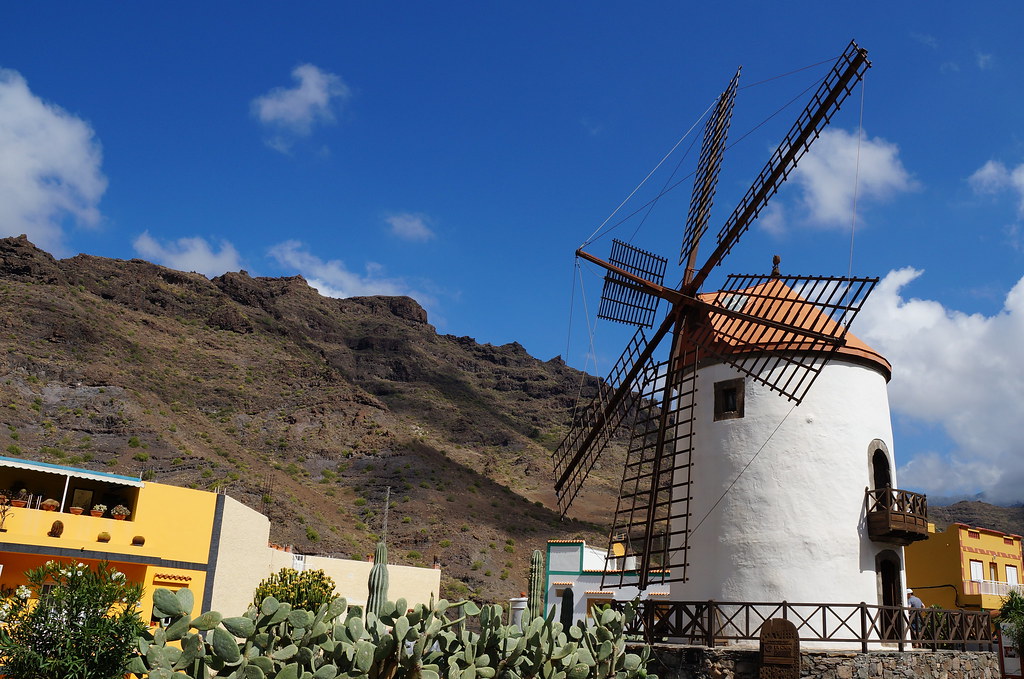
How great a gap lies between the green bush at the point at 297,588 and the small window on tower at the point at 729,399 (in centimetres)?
1284

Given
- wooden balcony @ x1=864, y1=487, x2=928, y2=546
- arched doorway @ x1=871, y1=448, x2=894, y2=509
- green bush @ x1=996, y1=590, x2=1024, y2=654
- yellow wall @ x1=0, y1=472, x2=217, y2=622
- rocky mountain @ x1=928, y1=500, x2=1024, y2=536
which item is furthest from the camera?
rocky mountain @ x1=928, y1=500, x2=1024, y2=536

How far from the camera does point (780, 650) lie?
13.2 m

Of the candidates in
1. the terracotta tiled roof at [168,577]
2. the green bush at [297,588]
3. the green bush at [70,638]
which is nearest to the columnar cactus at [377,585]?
the green bush at [297,588]

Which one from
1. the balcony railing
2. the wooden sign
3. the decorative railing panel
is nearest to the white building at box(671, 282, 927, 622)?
the decorative railing panel

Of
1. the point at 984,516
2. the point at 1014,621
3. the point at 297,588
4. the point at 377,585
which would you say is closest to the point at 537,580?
the point at 377,585

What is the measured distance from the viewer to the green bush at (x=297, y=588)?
942 inches

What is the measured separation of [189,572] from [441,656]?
53.4ft

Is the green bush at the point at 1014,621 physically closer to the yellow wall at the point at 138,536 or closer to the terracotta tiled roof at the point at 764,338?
the terracotta tiled roof at the point at 764,338

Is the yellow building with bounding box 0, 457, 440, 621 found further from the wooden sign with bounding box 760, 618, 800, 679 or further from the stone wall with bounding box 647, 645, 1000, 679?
the wooden sign with bounding box 760, 618, 800, 679

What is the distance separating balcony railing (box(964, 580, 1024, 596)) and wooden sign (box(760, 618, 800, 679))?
21415mm

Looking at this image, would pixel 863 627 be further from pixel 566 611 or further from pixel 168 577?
pixel 168 577

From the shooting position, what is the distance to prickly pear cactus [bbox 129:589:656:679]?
6398 mm

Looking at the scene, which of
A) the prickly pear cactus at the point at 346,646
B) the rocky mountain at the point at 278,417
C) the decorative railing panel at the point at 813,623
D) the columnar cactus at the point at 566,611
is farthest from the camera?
the rocky mountain at the point at 278,417

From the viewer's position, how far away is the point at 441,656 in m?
7.56
